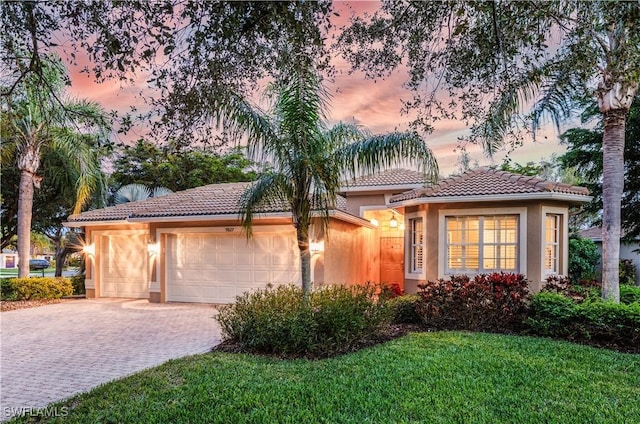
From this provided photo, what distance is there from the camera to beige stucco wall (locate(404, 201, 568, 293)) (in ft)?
34.9

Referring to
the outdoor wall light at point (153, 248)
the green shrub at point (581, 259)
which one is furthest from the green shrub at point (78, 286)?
the green shrub at point (581, 259)

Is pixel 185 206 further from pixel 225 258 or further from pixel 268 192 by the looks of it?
pixel 268 192

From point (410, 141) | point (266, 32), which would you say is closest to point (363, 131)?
point (410, 141)

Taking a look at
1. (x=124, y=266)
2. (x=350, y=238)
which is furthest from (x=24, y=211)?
(x=350, y=238)

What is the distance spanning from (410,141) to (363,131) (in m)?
1.19

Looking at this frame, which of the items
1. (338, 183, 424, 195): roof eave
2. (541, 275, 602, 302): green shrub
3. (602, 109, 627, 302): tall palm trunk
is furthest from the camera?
(338, 183, 424, 195): roof eave

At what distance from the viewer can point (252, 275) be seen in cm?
1341

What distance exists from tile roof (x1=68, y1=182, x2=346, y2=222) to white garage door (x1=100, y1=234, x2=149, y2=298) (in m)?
1.00

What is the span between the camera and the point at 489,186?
11.2 meters

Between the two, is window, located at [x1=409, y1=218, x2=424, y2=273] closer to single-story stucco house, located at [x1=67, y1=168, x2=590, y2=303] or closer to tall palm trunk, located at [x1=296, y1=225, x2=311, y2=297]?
single-story stucco house, located at [x1=67, y1=168, x2=590, y2=303]

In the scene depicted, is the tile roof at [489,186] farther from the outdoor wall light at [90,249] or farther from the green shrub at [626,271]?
the outdoor wall light at [90,249]

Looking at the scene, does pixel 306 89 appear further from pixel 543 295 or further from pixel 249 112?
pixel 543 295

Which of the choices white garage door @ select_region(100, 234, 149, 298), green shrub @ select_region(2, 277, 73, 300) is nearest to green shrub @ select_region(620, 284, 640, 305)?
white garage door @ select_region(100, 234, 149, 298)

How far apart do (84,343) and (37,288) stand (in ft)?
26.7
